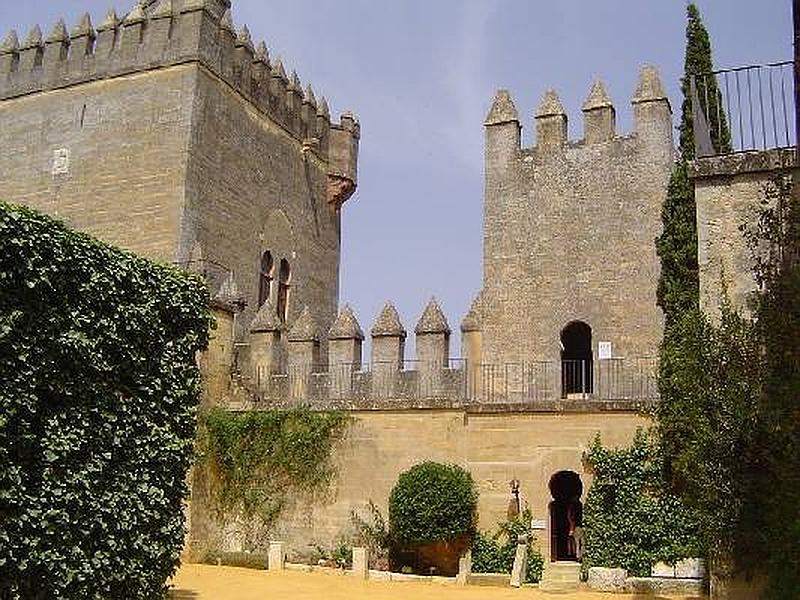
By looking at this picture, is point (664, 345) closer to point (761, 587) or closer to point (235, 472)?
point (761, 587)

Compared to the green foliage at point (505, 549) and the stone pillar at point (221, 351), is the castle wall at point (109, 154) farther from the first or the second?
the green foliage at point (505, 549)

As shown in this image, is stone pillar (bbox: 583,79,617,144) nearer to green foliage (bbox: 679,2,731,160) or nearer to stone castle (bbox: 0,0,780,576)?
stone castle (bbox: 0,0,780,576)

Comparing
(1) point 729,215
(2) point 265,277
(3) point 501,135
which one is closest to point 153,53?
(2) point 265,277

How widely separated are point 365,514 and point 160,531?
7.82m

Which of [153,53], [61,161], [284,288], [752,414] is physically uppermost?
[153,53]

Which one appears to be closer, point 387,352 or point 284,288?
point 387,352

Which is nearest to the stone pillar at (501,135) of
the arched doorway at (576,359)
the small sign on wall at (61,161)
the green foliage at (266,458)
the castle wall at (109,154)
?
the arched doorway at (576,359)

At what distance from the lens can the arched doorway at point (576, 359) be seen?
22.0m

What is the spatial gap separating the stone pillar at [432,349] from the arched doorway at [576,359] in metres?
3.55

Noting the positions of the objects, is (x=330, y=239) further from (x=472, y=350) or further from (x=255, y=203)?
(x=472, y=350)

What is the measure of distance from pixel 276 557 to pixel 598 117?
1247cm

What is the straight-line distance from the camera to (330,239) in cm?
2948

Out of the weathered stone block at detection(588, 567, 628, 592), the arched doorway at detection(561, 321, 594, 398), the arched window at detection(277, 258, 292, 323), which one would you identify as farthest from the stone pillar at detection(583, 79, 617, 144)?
the weathered stone block at detection(588, 567, 628, 592)

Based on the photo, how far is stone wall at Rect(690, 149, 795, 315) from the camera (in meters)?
11.2
